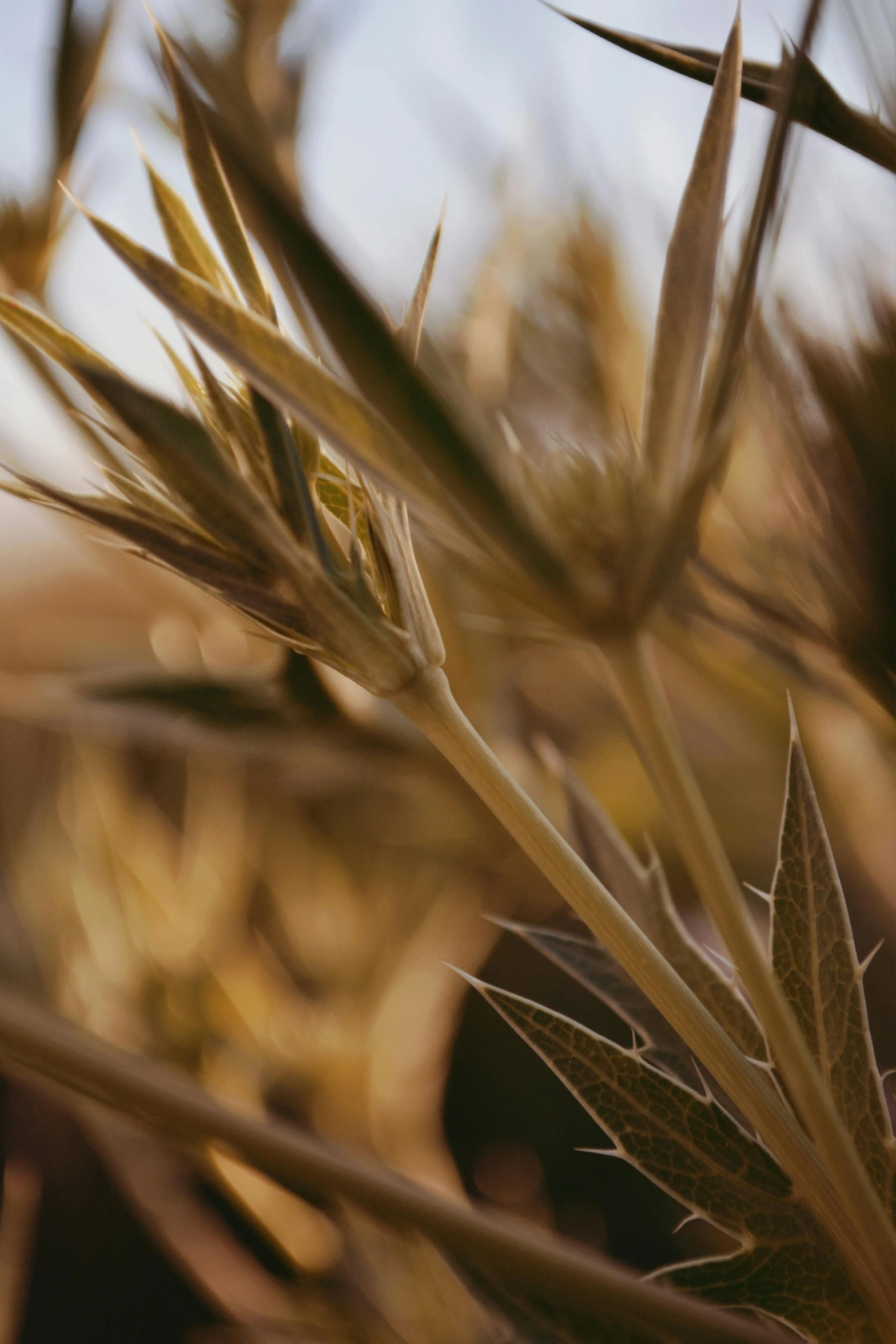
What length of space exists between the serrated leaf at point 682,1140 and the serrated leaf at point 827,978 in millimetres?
19

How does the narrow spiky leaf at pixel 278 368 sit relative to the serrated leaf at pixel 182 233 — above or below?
below

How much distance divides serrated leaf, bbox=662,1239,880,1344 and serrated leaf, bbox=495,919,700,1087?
4 centimetres

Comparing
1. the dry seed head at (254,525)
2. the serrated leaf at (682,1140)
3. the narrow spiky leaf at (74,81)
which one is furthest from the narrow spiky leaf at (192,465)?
the narrow spiky leaf at (74,81)

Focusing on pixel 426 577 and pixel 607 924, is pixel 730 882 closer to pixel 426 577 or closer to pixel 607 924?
pixel 607 924

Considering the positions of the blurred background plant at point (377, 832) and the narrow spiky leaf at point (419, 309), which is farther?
the blurred background plant at point (377, 832)

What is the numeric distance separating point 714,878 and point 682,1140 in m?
0.07

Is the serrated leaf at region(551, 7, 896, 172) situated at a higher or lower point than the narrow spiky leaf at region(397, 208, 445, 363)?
higher

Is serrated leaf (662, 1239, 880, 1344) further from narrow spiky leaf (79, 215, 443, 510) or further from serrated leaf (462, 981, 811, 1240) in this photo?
narrow spiky leaf (79, 215, 443, 510)

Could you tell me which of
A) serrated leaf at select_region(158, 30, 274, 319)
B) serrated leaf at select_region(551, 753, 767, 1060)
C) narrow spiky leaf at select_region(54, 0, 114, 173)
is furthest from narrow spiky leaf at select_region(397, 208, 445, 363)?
narrow spiky leaf at select_region(54, 0, 114, 173)

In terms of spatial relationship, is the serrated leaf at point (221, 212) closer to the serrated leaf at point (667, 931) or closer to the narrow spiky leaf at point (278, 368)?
the narrow spiky leaf at point (278, 368)

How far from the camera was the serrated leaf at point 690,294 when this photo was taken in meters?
0.12

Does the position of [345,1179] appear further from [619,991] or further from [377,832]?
[377,832]

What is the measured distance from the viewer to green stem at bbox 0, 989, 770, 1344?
179mm

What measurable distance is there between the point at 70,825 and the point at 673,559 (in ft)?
1.66
